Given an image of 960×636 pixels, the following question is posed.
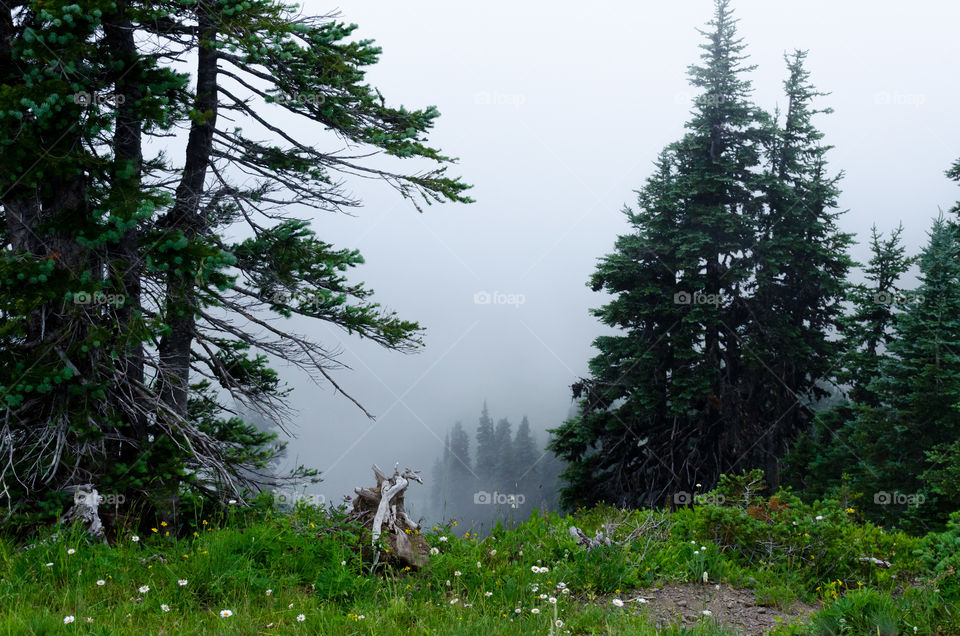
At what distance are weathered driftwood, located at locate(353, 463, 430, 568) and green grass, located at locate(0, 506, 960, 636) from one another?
0.53 ft

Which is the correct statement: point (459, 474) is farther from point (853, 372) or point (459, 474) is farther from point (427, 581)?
point (427, 581)

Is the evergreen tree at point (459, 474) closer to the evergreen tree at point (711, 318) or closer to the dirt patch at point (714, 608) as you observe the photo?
the evergreen tree at point (711, 318)

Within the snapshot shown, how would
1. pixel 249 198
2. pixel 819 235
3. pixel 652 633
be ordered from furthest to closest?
pixel 819 235 < pixel 249 198 < pixel 652 633

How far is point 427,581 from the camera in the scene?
516 cm

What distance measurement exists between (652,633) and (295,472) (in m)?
5.39

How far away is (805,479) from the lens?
19.4 meters

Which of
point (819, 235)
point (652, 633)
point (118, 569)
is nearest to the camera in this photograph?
point (652, 633)

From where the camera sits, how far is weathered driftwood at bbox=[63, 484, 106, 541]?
5.96m

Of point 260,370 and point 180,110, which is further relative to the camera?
point 260,370

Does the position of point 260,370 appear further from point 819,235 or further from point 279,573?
point 819,235

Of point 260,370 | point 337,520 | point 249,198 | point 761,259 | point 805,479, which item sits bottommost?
point 805,479

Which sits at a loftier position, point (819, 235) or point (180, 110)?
point (819, 235)

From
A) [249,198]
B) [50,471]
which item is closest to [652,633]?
[50,471]

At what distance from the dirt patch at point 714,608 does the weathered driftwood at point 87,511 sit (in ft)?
17.0
